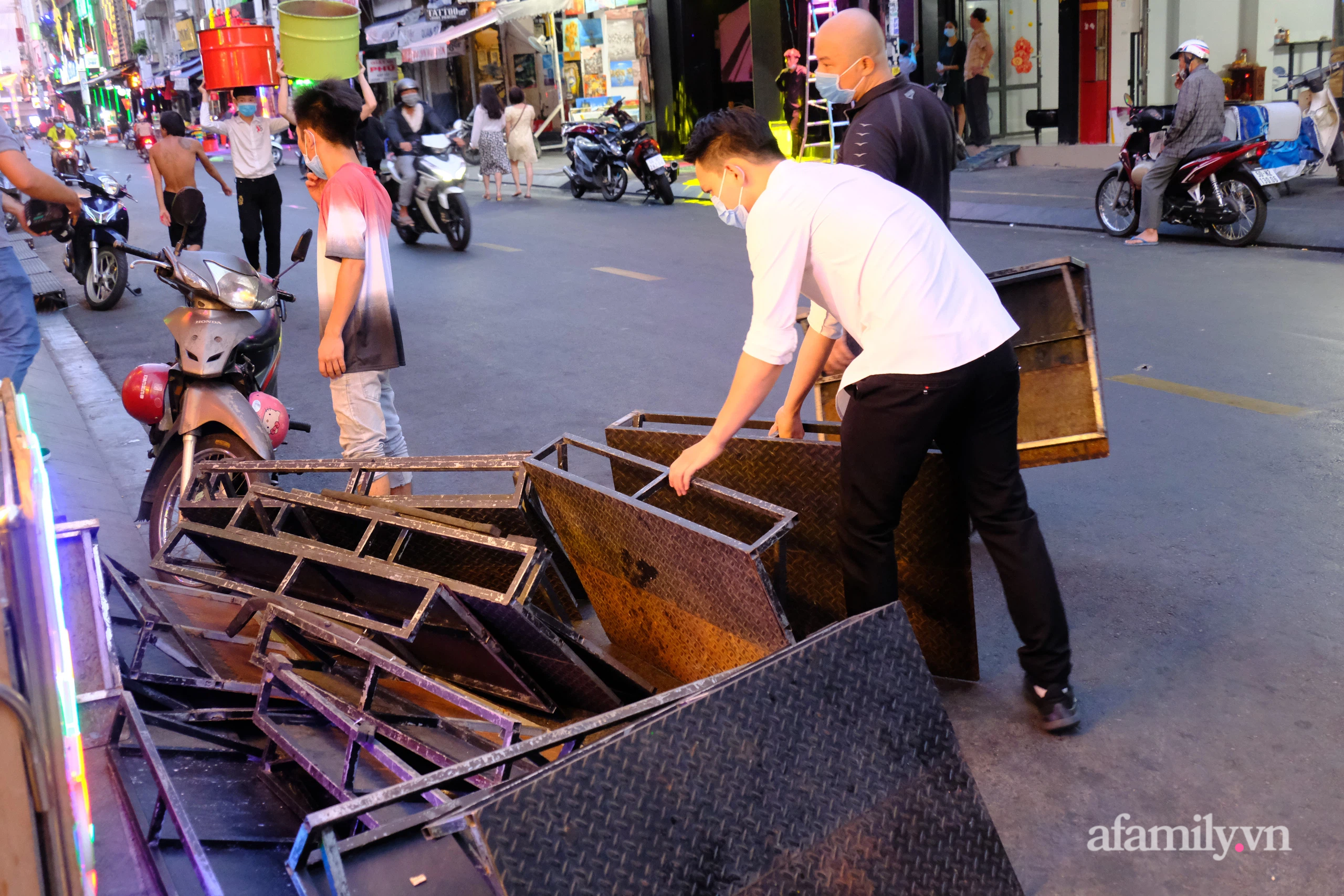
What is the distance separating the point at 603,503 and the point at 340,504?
1061 mm

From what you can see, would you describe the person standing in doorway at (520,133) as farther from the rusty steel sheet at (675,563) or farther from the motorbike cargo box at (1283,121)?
the rusty steel sheet at (675,563)

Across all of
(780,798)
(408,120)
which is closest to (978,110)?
(408,120)

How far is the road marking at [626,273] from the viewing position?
1102cm

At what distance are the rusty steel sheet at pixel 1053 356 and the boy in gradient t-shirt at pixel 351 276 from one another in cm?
238

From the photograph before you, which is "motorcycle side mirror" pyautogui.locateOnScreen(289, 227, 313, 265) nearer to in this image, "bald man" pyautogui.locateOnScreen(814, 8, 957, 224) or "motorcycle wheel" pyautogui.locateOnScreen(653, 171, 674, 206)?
"bald man" pyautogui.locateOnScreen(814, 8, 957, 224)

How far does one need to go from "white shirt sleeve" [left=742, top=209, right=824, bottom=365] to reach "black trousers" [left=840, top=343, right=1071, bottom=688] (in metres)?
0.27

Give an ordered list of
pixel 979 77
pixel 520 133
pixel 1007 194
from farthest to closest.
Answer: pixel 520 133 < pixel 979 77 < pixel 1007 194

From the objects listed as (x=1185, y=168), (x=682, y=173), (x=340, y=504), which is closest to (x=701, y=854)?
(x=340, y=504)

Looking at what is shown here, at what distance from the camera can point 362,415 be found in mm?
4758

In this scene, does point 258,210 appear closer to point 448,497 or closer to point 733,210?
point 448,497

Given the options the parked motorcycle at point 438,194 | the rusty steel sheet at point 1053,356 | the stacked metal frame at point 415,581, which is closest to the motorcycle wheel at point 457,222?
the parked motorcycle at point 438,194

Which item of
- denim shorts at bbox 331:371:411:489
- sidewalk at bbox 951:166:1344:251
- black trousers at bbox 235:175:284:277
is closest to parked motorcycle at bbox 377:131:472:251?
black trousers at bbox 235:175:284:277

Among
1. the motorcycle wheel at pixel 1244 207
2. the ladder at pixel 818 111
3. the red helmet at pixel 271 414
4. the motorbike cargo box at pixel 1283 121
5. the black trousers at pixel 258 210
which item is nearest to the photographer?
the red helmet at pixel 271 414

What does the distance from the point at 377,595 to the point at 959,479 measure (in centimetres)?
178
